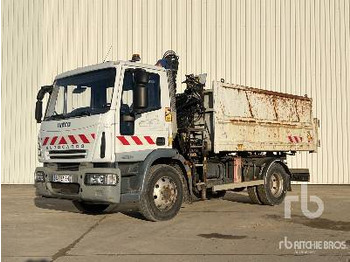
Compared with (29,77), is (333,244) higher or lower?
lower

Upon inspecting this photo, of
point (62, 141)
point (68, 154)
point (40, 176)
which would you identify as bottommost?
point (40, 176)

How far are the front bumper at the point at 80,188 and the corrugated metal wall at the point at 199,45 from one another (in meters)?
8.82

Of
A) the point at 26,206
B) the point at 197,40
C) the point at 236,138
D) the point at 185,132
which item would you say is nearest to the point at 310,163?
the point at 197,40

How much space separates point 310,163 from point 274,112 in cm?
651

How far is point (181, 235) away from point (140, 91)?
7.43ft

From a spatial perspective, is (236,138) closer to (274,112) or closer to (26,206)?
(274,112)

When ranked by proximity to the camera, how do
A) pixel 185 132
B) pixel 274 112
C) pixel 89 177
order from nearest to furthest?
pixel 89 177 → pixel 185 132 → pixel 274 112

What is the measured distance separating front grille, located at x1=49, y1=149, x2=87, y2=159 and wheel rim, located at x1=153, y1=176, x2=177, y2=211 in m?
1.35

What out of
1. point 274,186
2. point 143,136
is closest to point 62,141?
point 143,136

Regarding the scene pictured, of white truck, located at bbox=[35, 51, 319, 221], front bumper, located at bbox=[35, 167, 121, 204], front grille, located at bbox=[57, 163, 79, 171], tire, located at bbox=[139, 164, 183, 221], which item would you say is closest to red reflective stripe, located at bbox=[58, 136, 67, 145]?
white truck, located at bbox=[35, 51, 319, 221]

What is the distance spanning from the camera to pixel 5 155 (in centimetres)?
A: 1600

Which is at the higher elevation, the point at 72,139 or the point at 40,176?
the point at 72,139

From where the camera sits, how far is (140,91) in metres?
6.83

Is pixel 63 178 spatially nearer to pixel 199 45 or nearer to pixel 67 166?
pixel 67 166
